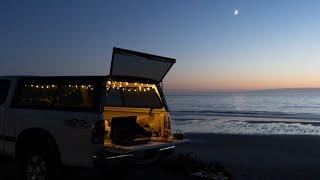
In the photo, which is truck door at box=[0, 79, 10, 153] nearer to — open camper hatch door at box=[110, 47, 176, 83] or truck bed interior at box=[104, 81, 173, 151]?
truck bed interior at box=[104, 81, 173, 151]

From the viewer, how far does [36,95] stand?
7.97m

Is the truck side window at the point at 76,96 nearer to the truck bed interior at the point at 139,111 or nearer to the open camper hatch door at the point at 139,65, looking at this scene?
the open camper hatch door at the point at 139,65

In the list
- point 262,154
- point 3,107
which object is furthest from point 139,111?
point 262,154

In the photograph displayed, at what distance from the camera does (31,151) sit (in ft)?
25.5

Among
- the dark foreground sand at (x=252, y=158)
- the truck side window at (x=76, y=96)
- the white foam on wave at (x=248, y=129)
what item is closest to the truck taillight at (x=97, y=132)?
the truck side window at (x=76, y=96)

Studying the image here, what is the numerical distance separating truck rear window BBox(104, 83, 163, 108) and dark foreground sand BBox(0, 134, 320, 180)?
49.3 inches

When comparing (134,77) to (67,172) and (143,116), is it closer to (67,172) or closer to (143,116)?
(143,116)

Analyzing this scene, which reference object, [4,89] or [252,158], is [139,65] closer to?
[4,89]

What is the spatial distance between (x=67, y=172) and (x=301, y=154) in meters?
13.1

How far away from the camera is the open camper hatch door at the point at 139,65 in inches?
298

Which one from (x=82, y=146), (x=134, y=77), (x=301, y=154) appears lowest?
(x=301, y=154)

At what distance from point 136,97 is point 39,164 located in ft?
7.74

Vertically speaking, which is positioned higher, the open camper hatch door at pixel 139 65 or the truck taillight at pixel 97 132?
the open camper hatch door at pixel 139 65

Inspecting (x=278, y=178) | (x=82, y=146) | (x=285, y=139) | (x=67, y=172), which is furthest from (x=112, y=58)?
(x=285, y=139)
